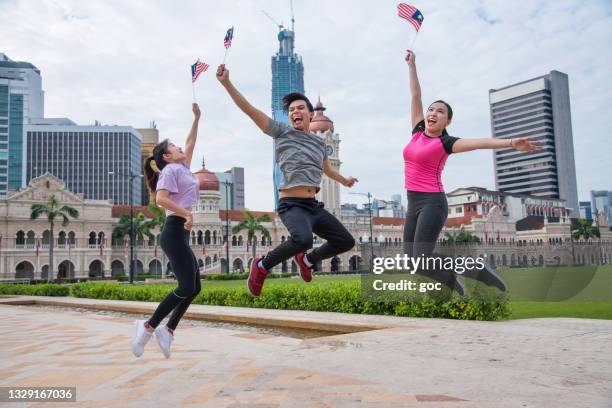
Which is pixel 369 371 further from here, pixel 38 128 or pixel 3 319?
pixel 38 128

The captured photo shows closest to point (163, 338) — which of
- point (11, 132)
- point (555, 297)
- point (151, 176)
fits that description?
point (151, 176)

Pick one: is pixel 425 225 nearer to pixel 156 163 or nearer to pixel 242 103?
pixel 242 103

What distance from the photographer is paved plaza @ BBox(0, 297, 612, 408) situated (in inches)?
179

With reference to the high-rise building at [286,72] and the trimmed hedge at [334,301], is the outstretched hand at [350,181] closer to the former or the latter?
Result: the trimmed hedge at [334,301]

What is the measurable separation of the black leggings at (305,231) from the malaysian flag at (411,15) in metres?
2.19

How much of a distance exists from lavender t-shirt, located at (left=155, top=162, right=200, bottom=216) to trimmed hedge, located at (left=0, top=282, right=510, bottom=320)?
434 centimetres

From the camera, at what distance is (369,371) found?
5656mm

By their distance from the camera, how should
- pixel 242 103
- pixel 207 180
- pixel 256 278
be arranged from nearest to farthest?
pixel 242 103, pixel 256 278, pixel 207 180

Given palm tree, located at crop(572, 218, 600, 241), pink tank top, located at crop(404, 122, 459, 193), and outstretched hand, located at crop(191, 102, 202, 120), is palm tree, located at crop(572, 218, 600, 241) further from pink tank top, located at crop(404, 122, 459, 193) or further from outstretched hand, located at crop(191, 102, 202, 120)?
outstretched hand, located at crop(191, 102, 202, 120)

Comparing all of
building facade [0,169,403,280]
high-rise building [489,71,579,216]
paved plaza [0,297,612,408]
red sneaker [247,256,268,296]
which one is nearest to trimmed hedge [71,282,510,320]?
paved plaza [0,297,612,408]

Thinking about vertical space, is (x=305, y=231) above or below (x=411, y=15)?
below

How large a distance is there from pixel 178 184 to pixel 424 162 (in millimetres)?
2614

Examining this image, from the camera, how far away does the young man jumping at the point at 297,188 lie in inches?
192

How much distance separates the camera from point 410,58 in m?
6.09
